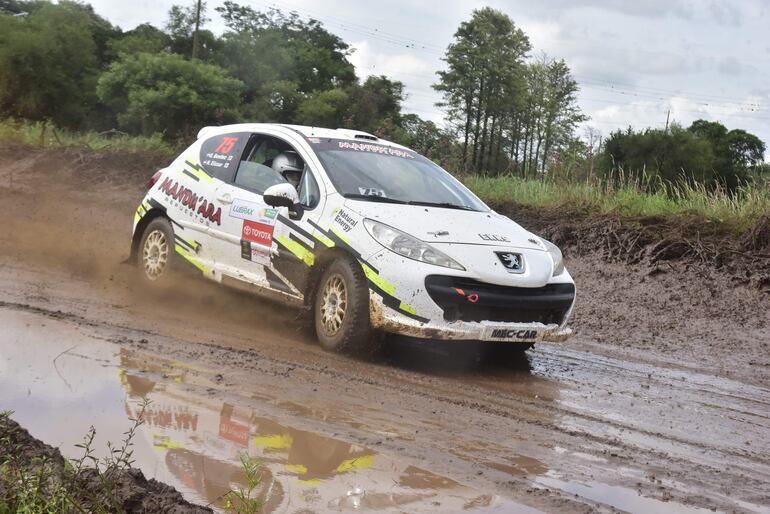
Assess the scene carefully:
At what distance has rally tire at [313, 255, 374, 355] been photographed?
6473mm

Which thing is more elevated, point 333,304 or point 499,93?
point 499,93

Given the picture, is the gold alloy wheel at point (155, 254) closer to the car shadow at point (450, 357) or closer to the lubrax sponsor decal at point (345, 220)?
the lubrax sponsor decal at point (345, 220)

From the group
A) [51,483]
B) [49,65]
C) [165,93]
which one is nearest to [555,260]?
[51,483]

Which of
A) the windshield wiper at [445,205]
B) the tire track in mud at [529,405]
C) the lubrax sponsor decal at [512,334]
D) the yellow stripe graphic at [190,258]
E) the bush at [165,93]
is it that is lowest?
the tire track in mud at [529,405]

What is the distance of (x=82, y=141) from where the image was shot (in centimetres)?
2181

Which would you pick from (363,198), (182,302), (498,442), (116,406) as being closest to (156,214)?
(182,302)

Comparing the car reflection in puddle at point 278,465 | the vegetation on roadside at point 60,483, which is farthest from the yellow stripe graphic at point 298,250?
the vegetation on roadside at point 60,483

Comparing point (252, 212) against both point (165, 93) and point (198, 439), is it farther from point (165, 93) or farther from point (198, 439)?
point (165, 93)

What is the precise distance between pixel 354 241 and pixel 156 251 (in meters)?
2.90

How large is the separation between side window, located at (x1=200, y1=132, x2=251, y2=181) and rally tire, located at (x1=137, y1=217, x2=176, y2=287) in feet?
2.43

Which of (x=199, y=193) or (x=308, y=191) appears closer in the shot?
(x=308, y=191)

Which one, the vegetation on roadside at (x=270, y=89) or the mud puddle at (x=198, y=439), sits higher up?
the vegetation on roadside at (x=270, y=89)

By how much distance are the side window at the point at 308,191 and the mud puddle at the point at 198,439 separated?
74.0 inches

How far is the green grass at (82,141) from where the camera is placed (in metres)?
20.4
